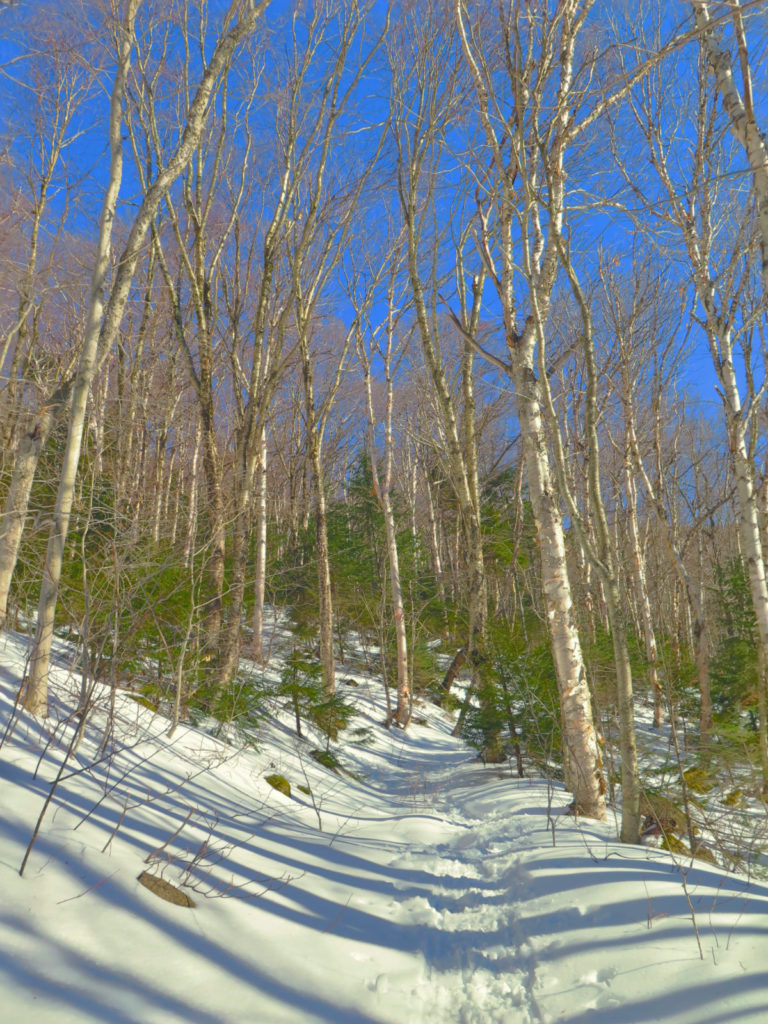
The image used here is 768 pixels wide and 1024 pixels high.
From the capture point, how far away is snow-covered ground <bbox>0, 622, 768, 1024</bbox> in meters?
2.15

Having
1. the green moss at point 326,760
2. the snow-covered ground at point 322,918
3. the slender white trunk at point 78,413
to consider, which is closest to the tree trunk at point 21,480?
the slender white trunk at point 78,413

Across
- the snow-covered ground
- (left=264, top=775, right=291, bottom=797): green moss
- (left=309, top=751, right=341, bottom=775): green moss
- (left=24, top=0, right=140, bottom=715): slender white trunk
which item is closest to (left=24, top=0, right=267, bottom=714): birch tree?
(left=24, top=0, right=140, bottom=715): slender white trunk

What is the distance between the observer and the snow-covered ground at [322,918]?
7.05ft

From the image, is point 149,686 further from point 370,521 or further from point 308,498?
point 308,498

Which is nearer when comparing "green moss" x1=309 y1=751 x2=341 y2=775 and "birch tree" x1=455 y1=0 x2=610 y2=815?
"birch tree" x1=455 y1=0 x2=610 y2=815

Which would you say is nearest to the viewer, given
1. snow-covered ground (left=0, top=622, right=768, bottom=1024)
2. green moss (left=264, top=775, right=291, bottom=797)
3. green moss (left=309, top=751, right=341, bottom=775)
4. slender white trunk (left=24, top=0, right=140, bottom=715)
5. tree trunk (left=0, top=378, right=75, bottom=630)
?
snow-covered ground (left=0, top=622, right=768, bottom=1024)

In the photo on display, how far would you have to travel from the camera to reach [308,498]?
20.0 meters

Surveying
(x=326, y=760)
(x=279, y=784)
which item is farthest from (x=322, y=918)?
(x=326, y=760)

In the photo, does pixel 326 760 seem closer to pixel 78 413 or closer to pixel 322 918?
pixel 322 918

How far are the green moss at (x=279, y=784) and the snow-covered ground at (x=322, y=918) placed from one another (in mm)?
919

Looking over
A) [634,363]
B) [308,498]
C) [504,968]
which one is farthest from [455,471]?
[308,498]

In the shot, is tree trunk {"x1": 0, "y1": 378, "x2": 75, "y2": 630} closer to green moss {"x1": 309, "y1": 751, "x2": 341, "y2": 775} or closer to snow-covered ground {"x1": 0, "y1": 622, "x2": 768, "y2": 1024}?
snow-covered ground {"x1": 0, "y1": 622, "x2": 768, "y2": 1024}

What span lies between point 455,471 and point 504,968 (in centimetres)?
735

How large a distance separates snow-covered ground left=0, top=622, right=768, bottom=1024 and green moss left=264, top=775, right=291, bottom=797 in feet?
3.01
